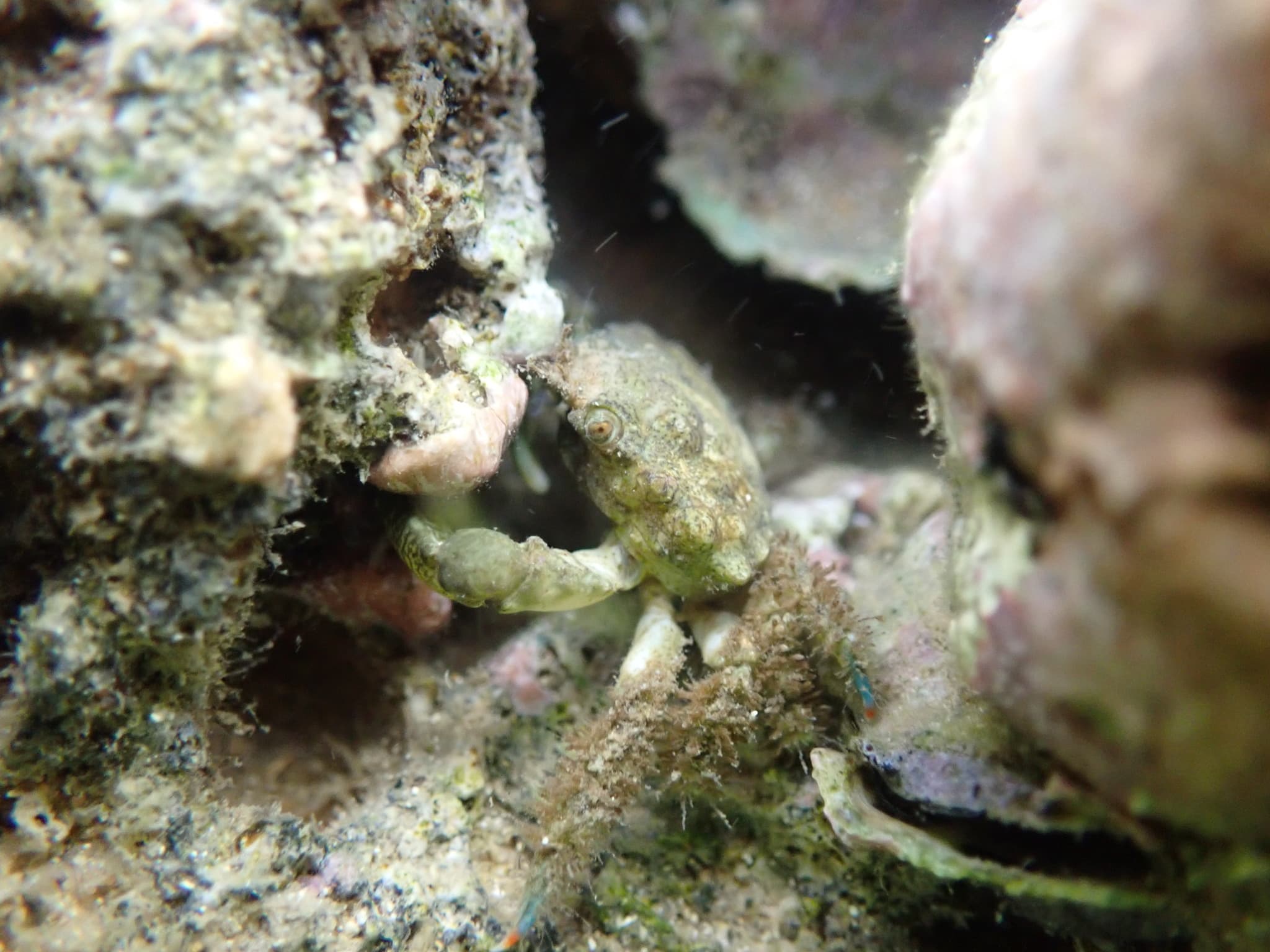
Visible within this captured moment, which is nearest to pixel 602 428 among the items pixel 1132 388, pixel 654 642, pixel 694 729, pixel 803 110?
pixel 654 642

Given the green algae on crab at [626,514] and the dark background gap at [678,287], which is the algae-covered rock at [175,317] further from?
the dark background gap at [678,287]

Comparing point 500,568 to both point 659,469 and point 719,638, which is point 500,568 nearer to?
point 659,469

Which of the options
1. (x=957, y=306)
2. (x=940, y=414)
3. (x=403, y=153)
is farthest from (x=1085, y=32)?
(x=403, y=153)

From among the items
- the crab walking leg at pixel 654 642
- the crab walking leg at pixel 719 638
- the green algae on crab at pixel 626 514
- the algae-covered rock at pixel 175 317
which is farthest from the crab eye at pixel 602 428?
the crab walking leg at pixel 719 638

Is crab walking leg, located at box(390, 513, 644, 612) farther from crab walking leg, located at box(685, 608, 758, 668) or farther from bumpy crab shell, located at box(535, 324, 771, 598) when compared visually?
crab walking leg, located at box(685, 608, 758, 668)

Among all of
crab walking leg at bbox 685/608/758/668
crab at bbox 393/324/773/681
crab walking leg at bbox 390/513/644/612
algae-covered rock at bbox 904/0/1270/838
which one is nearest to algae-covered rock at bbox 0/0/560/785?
crab walking leg at bbox 390/513/644/612

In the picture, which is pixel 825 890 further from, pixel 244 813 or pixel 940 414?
pixel 244 813

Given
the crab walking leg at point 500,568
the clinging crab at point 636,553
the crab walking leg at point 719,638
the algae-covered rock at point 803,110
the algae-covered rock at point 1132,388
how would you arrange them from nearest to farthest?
the algae-covered rock at point 1132,388
the crab walking leg at point 500,568
the clinging crab at point 636,553
the crab walking leg at point 719,638
the algae-covered rock at point 803,110
